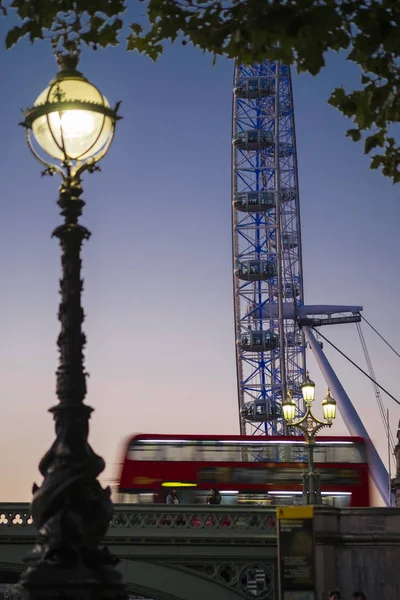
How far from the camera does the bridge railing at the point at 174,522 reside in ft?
96.8

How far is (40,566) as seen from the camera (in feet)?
24.1

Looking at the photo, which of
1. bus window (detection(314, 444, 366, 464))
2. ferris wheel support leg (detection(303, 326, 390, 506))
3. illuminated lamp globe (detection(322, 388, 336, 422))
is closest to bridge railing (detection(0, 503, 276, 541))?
illuminated lamp globe (detection(322, 388, 336, 422))

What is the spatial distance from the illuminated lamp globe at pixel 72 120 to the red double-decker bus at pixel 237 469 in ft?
91.7

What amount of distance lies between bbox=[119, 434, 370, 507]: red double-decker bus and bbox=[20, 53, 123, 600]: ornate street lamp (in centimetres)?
2780

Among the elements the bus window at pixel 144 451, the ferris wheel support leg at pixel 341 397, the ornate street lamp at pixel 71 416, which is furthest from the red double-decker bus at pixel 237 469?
the ornate street lamp at pixel 71 416

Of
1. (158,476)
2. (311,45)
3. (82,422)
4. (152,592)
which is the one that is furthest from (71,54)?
(158,476)

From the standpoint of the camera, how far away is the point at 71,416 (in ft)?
25.4

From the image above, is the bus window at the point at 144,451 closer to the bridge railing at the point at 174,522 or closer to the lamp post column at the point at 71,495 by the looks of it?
the bridge railing at the point at 174,522

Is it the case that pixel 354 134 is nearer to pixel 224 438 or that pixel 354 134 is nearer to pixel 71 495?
pixel 71 495

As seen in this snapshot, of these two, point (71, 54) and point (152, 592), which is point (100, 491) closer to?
point (71, 54)

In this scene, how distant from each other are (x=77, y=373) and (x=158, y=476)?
28.3 m

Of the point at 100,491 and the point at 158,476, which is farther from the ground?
the point at 158,476

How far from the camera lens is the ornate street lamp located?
7398 millimetres

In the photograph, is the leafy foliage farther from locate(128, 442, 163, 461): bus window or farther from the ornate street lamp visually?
locate(128, 442, 163, 461): bus window
